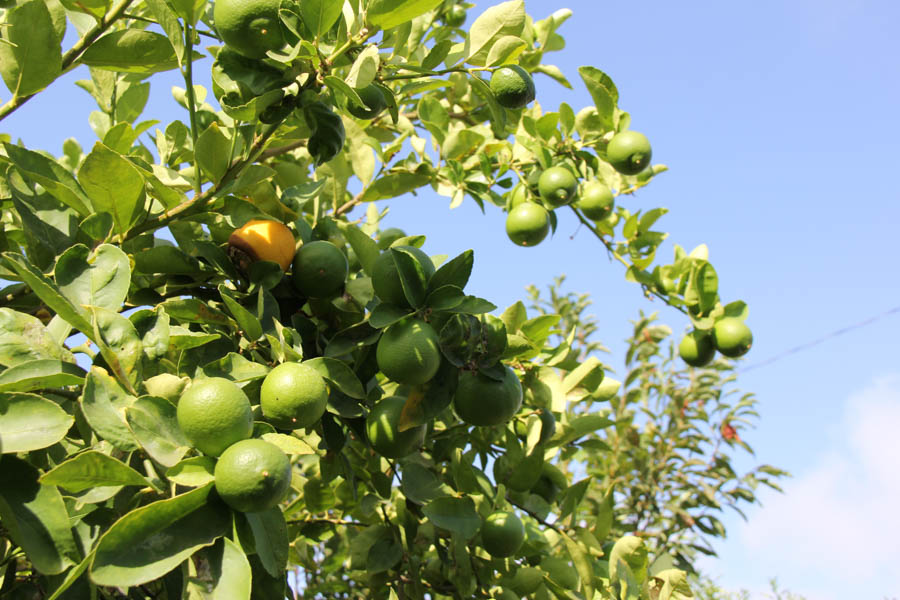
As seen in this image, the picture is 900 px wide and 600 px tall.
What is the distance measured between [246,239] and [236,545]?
858 millimetres

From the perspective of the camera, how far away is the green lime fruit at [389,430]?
5.67 ft

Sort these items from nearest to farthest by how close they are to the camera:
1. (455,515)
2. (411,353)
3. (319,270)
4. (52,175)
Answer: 1. (411,353)
2. (52,175)
3. (319,270)
4. (455,515)

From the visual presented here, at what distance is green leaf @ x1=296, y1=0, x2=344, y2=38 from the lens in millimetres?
1444

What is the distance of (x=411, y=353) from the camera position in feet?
5.06

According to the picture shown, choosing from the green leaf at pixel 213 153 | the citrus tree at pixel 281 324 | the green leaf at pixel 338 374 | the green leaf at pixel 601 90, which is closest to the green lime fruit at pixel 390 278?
the citrus tree at pixel 281 324

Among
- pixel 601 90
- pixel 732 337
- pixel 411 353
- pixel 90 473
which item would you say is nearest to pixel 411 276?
pixel 411 353

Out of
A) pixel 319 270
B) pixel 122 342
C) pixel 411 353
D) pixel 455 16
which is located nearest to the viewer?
pixel 122 342

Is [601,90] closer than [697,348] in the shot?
Yes

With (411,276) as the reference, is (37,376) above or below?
below

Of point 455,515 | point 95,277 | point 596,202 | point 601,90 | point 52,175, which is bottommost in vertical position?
point 95,277

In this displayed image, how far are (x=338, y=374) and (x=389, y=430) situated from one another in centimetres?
22

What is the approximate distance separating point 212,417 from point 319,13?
2.68 feet

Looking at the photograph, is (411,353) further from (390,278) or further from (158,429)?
(158,429)

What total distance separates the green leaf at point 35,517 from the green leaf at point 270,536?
29cm
